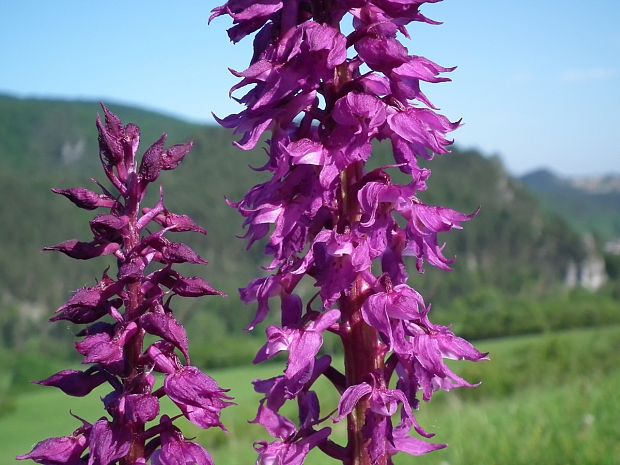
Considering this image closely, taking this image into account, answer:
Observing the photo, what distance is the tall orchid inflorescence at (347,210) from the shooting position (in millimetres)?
2723

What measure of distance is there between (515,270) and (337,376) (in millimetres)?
118959

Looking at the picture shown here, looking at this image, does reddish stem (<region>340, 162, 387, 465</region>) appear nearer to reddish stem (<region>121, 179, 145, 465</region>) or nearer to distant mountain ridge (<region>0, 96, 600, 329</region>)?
reddish stem (<region>121, 179, 145, 465</region>)

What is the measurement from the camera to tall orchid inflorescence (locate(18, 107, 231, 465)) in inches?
99.1

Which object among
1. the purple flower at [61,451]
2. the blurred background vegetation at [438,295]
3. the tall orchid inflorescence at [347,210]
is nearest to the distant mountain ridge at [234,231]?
the blurred background vegetation at [438,295]

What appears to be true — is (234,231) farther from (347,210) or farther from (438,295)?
(347,210)

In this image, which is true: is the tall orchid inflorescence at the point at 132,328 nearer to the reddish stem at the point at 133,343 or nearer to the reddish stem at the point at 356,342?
the reddish stem at the point at 133,343

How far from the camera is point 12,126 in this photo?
174 m

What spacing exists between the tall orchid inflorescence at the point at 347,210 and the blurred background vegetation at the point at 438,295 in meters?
3.25

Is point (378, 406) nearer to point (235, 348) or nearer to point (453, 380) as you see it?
point (453, 380)

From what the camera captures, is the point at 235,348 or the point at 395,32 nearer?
the point at 395,32

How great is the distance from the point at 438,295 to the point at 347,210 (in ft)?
342

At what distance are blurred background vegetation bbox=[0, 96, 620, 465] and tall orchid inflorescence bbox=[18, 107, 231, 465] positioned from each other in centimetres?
380

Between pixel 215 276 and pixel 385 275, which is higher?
pixel 385 275

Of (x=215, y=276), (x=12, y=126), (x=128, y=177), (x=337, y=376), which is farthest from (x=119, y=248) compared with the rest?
(x=12, y=126)
